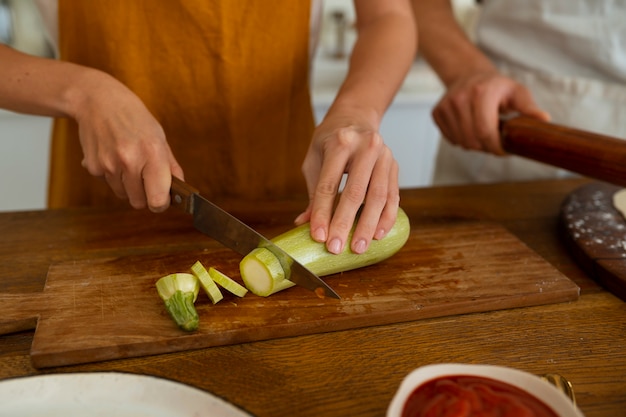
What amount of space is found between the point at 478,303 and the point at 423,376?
17.2 inches

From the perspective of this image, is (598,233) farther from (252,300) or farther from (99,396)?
(99,396)

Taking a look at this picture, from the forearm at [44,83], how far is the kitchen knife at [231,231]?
1.03 ft

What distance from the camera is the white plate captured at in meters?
0.90

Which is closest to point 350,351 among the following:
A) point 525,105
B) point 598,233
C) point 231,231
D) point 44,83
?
point 231,231

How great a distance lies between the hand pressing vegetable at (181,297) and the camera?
110 centimetres

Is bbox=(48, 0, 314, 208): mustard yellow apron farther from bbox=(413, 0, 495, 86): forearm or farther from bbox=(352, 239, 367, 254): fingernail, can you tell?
bbox=(352, 239, 367, 254): fingernail

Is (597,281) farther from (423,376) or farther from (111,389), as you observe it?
(111,389)

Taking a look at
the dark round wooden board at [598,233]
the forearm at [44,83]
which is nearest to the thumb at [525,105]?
the dark round wooden board at [598,233]

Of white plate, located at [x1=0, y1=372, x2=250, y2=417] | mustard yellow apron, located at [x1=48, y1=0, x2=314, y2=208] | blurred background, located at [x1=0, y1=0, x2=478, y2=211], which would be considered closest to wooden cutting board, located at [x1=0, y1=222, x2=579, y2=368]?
white plate, located at [x1=0, y1=372, x2=250, y2=417]

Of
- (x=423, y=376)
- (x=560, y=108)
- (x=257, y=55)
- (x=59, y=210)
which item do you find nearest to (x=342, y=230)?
(x=423, y=376)

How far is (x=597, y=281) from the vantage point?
1.41 metres

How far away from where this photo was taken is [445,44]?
2211mm

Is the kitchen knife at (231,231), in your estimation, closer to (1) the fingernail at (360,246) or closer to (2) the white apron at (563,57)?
(1) the fingernail at (360,246)

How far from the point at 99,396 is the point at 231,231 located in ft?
1.52
